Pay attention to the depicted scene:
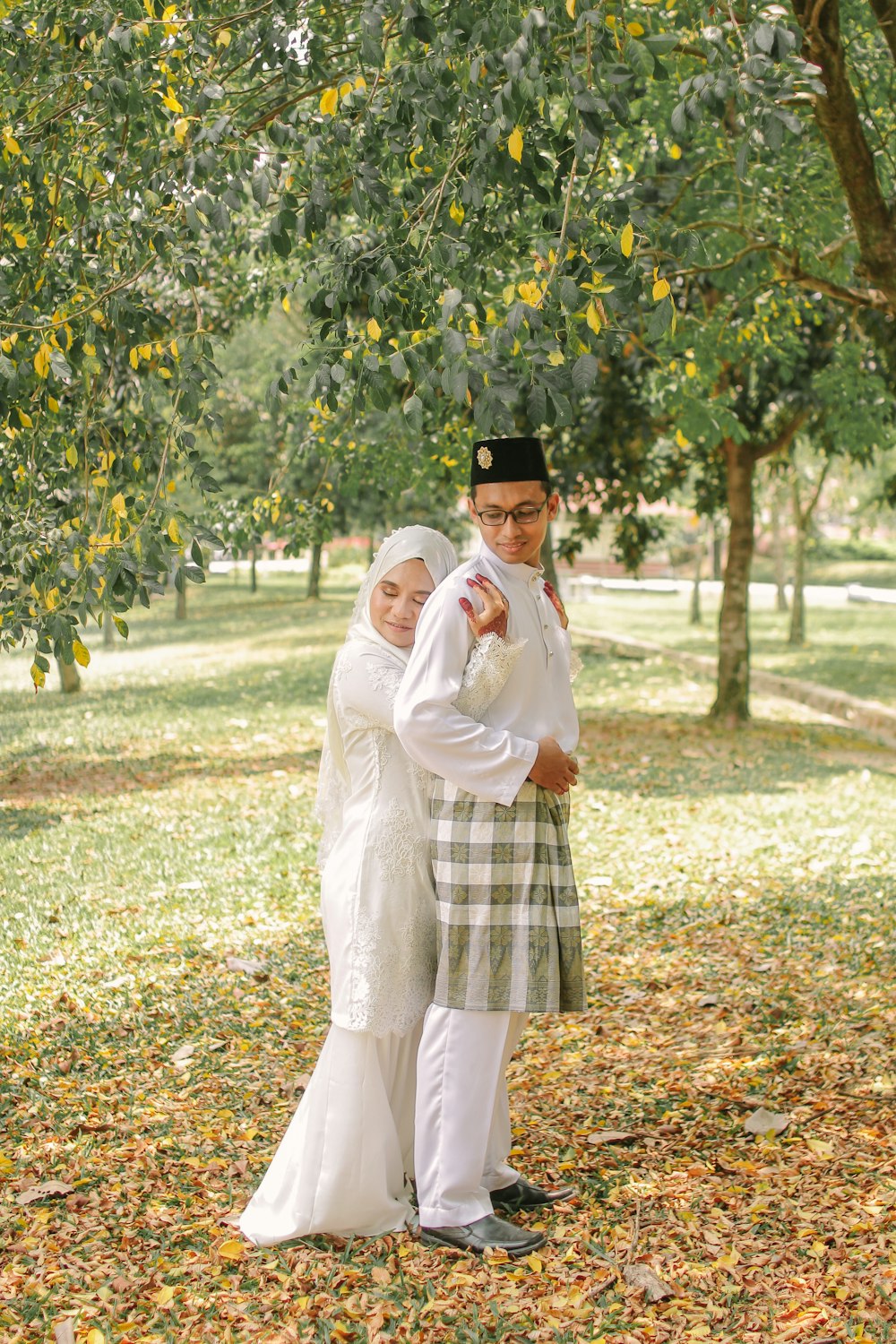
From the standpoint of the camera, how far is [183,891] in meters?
8.08

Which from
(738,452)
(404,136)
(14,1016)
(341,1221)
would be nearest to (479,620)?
(404,136)

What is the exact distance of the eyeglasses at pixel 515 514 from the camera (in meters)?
3.78

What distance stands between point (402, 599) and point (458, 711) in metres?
0.42

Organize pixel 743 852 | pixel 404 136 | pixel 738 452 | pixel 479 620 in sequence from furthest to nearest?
pixel 738 452 → pixel 743 852 → pixel 404 136 → pixel 479 620

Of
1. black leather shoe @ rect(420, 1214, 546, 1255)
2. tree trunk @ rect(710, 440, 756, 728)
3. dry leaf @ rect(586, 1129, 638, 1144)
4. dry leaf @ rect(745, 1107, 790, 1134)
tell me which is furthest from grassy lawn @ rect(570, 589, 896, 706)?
black leather shoe @ rect(420, 1214, 546, 1255)

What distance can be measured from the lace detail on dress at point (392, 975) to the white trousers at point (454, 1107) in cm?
9

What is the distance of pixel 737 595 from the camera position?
14.5 m

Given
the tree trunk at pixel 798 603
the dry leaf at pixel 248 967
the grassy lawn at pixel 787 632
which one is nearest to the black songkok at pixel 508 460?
the dry leaf at pixel 248 967

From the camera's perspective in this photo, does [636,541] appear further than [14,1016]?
Yes

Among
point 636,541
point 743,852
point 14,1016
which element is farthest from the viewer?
point 636,541

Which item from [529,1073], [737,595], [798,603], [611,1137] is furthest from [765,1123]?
[798,603]

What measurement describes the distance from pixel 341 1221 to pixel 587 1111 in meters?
1.39

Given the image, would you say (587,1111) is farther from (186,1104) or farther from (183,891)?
(183,891)

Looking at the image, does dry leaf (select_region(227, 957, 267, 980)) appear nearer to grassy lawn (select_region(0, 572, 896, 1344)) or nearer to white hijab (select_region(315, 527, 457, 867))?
grassy lawn (select_region(0, 572, 896, 1344))
